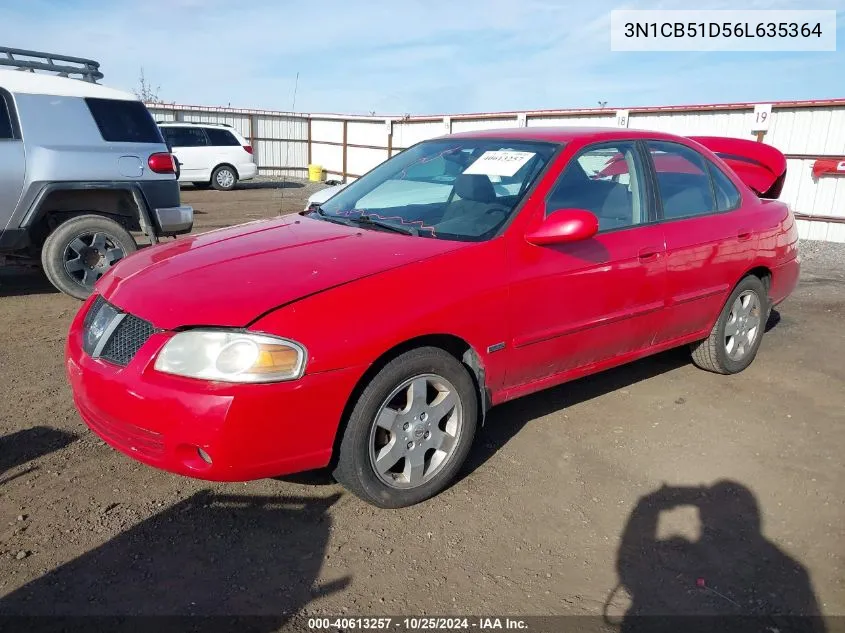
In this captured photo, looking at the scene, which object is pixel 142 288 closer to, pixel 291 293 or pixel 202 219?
pixel 291 293

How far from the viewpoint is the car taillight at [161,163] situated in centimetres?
647

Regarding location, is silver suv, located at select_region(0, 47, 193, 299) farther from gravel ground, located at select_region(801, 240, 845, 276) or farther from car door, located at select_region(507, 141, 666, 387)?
gravel ground, located at select_region(801, 240, 845, 276)

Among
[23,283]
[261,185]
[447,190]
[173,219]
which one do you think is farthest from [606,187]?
[261,185]

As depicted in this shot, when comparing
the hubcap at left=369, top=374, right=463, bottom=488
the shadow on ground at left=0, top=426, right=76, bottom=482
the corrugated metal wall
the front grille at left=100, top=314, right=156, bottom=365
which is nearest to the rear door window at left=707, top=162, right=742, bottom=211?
the hubcap at left=369, top=374, right=463, bottom=488

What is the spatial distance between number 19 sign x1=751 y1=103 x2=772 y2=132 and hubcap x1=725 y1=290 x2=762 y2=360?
24.8ft

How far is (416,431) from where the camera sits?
3025mm

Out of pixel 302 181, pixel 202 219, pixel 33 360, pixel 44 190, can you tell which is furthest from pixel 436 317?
pixel 302 181

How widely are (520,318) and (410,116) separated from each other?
649 inches

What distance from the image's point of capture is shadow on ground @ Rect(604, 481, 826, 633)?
2.45m

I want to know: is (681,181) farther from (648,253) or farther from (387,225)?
(387,225)

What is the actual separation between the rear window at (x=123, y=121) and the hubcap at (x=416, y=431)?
472cm

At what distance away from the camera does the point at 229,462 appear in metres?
2.60

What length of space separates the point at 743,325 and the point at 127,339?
157 inches

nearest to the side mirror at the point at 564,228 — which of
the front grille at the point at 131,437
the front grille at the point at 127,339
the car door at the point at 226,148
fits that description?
the front grille at the point at 127,339
